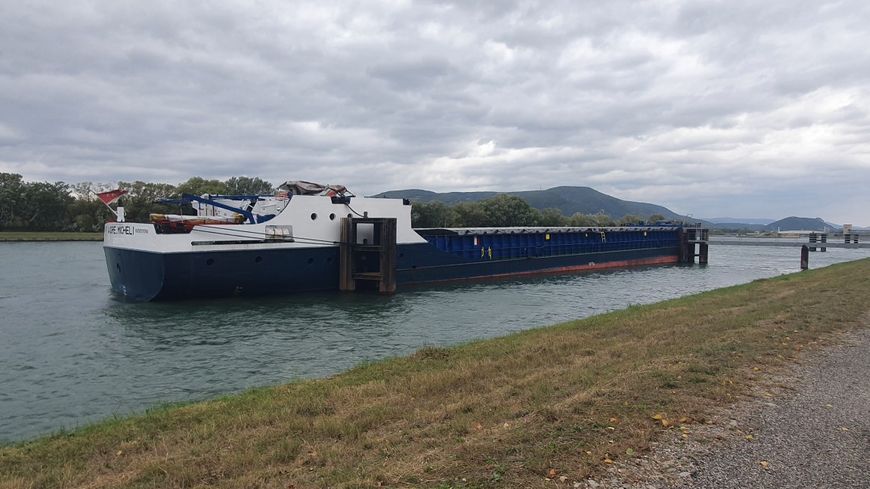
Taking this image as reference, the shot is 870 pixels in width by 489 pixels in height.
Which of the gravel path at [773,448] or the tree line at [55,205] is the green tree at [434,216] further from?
the gravel path at [773,448]

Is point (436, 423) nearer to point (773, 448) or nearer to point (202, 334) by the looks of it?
point (773, 448)

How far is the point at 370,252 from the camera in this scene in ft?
92.5

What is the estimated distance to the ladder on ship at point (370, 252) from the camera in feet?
87.5

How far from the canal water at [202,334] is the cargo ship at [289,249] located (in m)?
1.08

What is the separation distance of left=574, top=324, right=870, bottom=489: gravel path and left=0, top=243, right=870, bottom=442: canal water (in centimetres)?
819

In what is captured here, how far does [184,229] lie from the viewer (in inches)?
952

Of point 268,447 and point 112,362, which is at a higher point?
point 268,447

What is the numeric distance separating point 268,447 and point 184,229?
829 inches

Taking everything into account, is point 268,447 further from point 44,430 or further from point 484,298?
point 484,298

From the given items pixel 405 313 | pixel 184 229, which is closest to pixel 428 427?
pixel 405 313

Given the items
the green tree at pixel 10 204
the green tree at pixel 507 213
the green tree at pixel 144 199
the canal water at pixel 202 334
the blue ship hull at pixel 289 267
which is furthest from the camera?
the green tree at pixel 507 213

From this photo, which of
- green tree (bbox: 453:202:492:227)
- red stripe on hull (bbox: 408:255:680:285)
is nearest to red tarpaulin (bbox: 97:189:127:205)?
red stripe on hull (bbox: 408:255:680:285)

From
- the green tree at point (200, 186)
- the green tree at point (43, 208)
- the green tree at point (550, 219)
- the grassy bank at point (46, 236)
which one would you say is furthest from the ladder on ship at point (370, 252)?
the green tree at point (43, 208)

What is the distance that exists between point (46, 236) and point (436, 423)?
9162 centimetres
